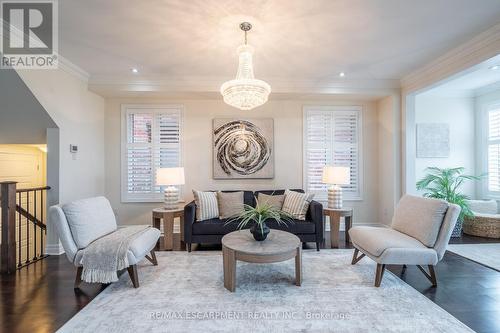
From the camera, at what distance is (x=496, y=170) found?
466 cm

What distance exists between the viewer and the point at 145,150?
4.54 meters

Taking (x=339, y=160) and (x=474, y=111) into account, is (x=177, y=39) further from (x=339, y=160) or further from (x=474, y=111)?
(x=474, y=111)

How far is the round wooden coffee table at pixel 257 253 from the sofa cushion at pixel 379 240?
30.8 inches

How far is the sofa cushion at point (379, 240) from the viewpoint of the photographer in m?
2.45

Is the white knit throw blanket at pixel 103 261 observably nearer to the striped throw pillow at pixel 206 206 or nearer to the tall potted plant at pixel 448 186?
the striped throw pillow at pixel 206 206

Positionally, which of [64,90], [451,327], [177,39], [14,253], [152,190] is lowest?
[451,327]

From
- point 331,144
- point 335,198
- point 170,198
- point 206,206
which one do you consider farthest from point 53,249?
point 331,144

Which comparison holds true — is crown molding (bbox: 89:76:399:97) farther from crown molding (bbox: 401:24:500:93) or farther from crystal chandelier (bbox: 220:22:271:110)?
crystal chandelier (bbox: 220:22:271:110)

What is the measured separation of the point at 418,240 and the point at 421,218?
0.80 ft

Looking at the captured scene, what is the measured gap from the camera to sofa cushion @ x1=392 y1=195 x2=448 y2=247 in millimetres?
2504

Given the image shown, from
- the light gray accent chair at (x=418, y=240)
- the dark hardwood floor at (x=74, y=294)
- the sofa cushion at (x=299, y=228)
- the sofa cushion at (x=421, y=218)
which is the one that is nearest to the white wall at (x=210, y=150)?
the sofa cushion at (x=299, y=228)

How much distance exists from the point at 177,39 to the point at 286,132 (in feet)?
8.44

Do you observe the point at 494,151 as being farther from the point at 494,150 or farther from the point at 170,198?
the point at 170,198

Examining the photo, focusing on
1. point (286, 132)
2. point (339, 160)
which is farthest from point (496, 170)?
point (286, 132)
